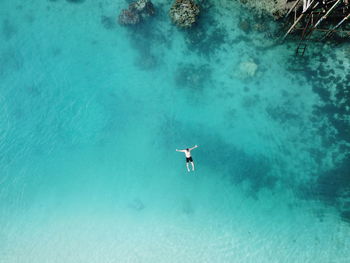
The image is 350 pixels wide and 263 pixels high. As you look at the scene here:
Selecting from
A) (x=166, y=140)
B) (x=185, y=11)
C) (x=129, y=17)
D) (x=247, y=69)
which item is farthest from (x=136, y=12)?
(x=166, y=140)

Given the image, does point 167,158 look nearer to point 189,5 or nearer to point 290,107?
point 290,107

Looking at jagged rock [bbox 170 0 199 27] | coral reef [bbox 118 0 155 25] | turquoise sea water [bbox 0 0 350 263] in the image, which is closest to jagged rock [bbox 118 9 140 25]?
coral reef [bbox 118 0 155 25]

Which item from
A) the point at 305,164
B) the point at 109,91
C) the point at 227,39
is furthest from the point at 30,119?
the point at 305,164

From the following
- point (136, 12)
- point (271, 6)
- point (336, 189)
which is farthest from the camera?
point (136, 12)

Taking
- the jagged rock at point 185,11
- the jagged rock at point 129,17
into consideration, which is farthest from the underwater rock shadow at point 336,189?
the jagged rock at point 129,17

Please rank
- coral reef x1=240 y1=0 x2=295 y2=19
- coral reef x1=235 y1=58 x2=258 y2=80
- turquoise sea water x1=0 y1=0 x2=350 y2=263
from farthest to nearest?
coral reef x1=235 y1=58 x2=258 y2=80 → coral reef x1=240 y1=0 x2=295 y2=19 → turquoise sea water x1=0 y1=0 x2=350 y2=263

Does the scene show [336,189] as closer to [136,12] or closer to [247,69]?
[247,69]

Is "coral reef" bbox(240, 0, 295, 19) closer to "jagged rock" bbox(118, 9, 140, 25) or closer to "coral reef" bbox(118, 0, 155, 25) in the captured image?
"coral reef" bbox(118, 0, 155, 25)

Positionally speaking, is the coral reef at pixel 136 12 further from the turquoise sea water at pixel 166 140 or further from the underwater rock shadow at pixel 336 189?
the underwater rock shadow at pixel 336 189
